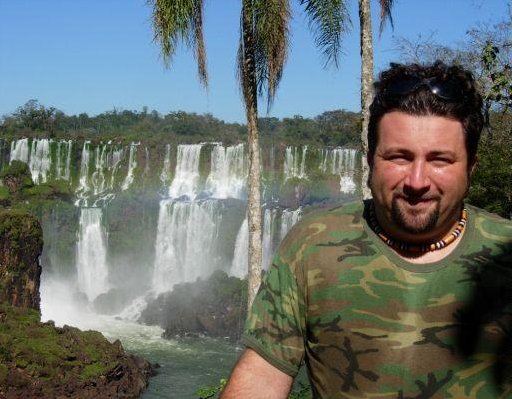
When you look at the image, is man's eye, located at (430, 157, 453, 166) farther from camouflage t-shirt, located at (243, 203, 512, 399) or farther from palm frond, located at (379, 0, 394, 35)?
palm frond, located at (379, 0, 394, 35)

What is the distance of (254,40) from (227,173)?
2862 centimetres

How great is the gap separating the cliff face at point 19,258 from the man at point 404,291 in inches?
964

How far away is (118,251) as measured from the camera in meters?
35.4

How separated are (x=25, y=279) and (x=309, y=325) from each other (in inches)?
1004

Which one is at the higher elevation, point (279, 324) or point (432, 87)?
point (432, 87)

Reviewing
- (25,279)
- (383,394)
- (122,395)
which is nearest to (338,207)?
(383,394)

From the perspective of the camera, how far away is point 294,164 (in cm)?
3738

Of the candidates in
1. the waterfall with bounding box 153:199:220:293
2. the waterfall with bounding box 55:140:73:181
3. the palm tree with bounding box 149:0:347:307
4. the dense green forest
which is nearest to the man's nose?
the palm tree with bounding box 149:0:347:307

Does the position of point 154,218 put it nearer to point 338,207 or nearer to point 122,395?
point 122,395

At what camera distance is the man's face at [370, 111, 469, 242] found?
4.42 feet

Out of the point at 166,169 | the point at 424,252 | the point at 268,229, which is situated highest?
the point at 424,252

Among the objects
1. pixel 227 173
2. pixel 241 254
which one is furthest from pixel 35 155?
pixel 241 254

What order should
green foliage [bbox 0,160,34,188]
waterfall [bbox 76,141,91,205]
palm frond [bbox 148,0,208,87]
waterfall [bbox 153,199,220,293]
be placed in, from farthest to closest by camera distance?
waterfall [bbox 76,141,91,205], green foliage [bbox 0,160,34,188], waterfall [bbox 153,199,220,293], palm frond [bbox 148,0,208,87]

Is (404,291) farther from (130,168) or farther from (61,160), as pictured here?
(61,160)
